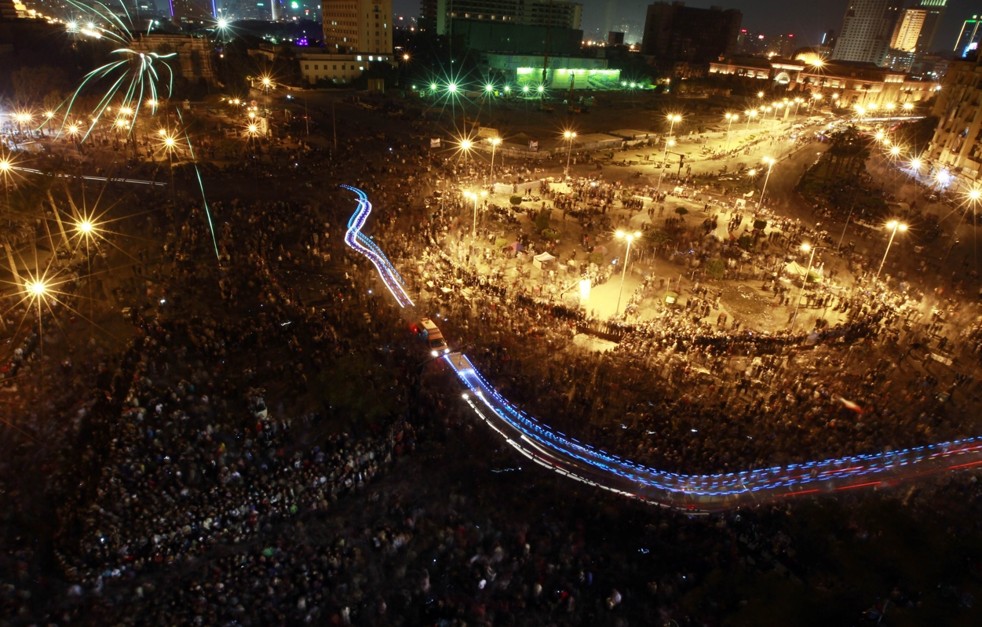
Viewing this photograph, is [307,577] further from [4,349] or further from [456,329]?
[4,349]

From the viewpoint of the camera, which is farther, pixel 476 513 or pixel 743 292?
pixel 743 292

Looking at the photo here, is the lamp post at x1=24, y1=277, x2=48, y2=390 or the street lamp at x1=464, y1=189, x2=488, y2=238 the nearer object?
the lamp post at x1=24, y1=277, x2=48, y2=390

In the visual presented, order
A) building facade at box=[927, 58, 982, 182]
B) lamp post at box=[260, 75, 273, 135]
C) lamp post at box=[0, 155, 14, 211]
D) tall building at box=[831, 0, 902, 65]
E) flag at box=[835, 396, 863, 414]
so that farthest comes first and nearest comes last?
tall building at box=[831, 0, 902, 65] < lamp post at box=[260, 75, 273, 135] < building facade at box=[927, 58, 982, 182] < lamp post at box=[0, 155, 14, 211] < flag at box=[835, 396, 863, 414]

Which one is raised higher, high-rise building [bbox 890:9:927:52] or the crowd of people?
high-rise building [bbox 890:9:927:52]

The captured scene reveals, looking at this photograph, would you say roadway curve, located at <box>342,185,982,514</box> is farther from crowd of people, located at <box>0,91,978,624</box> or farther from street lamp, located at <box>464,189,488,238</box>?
street lamp, located at <box>464,189,488,238</box>

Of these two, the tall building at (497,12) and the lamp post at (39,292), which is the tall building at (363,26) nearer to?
the tall building at (497,12)

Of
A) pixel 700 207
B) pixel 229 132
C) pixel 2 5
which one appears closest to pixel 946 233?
pixel 700 207

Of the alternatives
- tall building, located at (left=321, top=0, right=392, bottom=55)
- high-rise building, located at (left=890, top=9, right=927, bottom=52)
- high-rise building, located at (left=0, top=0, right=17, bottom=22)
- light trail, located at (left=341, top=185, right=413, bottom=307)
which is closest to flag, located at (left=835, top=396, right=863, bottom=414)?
light trail, located at (left=341, top=185, right=413, bottom=307)
